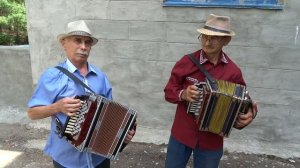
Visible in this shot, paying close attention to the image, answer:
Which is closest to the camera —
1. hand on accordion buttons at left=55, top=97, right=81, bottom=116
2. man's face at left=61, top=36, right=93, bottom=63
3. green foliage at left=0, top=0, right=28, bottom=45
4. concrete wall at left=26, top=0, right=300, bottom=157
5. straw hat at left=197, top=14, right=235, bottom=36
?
hand on accordion buttons at left=55, top=97, right=81, bottom=116

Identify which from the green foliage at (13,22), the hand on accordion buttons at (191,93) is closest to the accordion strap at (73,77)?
the hand on accordion buttons at (191,93)

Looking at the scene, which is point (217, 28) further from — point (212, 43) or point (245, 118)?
point (245, 118)

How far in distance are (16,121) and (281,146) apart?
383cm

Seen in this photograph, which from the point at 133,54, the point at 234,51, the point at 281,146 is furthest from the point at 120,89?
the point at 281,146

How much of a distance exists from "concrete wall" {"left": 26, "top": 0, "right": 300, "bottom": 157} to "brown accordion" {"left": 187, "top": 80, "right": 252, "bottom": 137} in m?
1.79

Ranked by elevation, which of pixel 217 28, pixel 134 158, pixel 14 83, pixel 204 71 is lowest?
pixel 134 158

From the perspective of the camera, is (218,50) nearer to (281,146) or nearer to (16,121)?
(281,146)

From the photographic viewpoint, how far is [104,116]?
7.56 feet

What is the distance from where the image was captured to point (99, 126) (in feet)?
7.61

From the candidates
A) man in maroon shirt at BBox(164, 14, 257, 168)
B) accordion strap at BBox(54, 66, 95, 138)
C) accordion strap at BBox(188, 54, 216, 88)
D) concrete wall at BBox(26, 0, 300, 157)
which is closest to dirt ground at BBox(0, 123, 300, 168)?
concrete wall at BBox(26, 0, 300, 157)

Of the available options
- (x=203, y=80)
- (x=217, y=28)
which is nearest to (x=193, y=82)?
(x=203, y=80)

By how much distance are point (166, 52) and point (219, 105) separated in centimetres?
205

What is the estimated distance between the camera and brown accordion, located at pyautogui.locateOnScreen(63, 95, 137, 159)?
2196 mm

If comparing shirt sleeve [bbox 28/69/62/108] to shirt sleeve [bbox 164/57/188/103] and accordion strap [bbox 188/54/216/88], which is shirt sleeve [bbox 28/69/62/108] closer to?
shirt sleeve [bbox 164/57/188/103]
